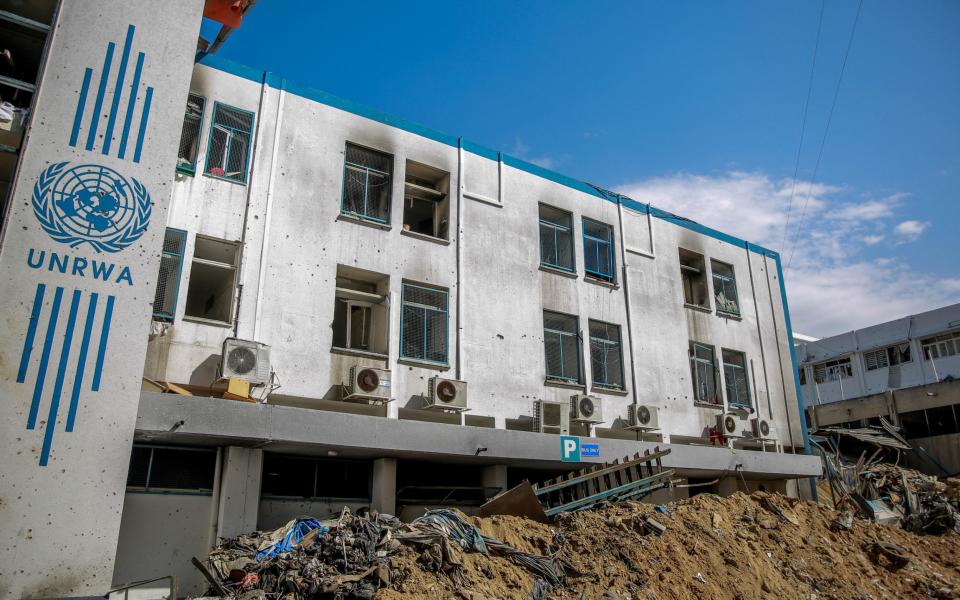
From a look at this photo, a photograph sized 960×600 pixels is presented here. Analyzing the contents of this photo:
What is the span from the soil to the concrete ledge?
6.02ft

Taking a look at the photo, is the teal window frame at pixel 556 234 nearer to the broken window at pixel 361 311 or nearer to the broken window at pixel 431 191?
the broken window at pixel 431 191

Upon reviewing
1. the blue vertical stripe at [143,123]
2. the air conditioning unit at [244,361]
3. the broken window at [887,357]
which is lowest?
the air conditioning unit at [244,361]

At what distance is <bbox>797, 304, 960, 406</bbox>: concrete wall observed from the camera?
34.8 metres

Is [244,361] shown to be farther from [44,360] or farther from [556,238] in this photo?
[556,238]

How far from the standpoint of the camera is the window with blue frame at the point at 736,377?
20.5 metres

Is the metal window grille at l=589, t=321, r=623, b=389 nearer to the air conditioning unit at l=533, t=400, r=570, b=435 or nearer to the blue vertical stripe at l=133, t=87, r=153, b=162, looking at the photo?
the air conditioning unit at l=533, t=400, r=570, b=435

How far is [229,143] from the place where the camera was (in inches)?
531

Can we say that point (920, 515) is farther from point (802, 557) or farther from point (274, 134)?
point (274, 134)

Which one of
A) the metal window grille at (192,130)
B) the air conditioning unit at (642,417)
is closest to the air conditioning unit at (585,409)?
the air conditioning unit at (642,417)

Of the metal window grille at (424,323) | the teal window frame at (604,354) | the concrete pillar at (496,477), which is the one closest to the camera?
the metal window grille at (424,323)

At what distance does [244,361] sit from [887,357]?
36.5 meters

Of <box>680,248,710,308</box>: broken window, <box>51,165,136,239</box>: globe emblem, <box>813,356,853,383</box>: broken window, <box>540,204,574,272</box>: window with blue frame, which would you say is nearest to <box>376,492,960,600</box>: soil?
<box>51,165,136,239</box>: globe emblem

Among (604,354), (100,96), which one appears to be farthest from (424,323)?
(100,96)

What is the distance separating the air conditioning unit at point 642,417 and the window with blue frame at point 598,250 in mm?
3473
